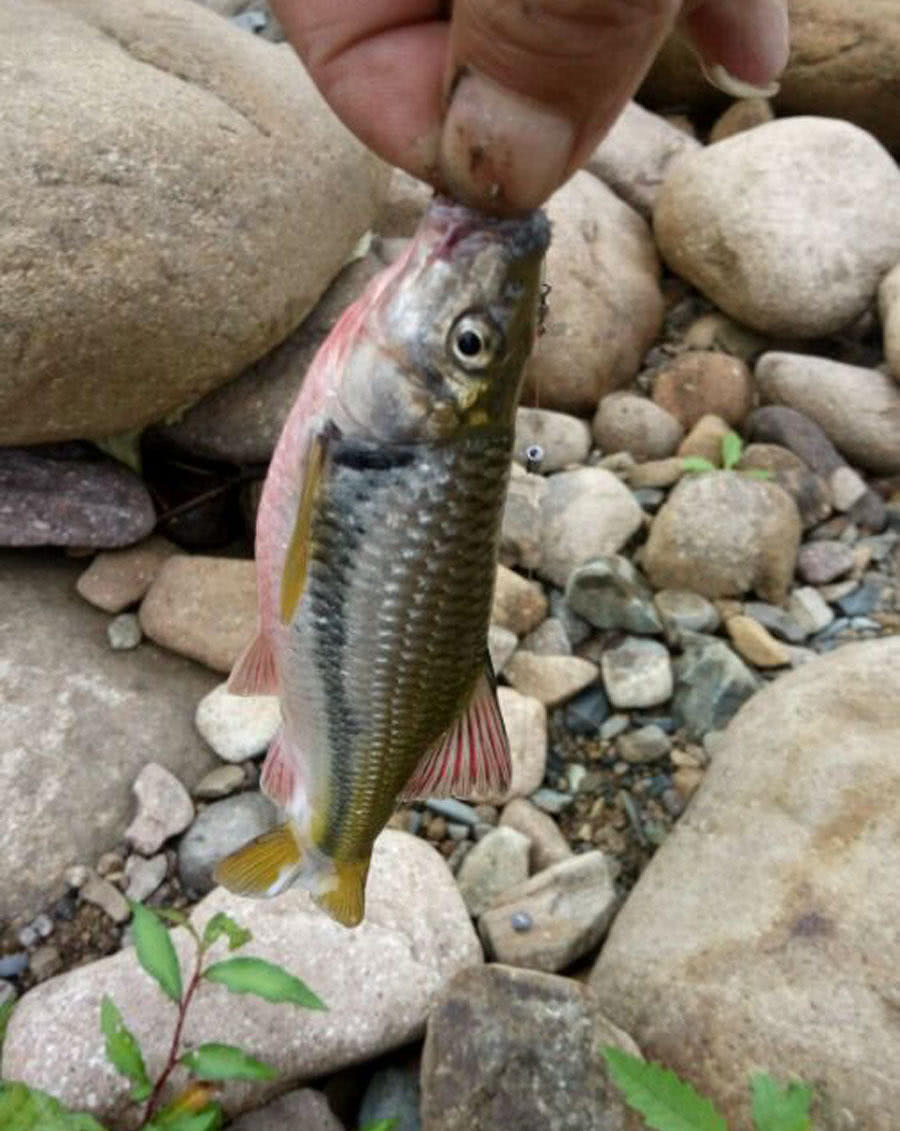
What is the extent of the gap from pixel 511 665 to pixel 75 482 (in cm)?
182

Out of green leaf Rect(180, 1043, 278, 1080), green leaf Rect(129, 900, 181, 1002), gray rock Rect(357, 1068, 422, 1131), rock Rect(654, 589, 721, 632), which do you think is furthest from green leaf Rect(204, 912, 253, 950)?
rock Rect(654, 589, 721, 632)

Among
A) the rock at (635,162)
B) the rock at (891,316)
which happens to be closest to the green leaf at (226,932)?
the rock at (891,316)

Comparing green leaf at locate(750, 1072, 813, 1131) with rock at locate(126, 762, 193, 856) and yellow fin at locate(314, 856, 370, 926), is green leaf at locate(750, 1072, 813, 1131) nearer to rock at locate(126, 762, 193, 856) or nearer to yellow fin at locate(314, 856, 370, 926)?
yellow fin at locate(314, 856, 370, 926)

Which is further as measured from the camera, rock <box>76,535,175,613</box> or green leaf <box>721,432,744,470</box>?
green leaf <box>721,432,744,470</box>

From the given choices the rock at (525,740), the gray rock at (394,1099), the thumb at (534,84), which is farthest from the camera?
the rock at (525,740)

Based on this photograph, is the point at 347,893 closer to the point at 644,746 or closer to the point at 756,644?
the point at 644,746

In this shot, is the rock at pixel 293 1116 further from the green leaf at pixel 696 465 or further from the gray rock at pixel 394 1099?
the green leaf at pixel 696 465

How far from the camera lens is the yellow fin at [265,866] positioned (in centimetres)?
270

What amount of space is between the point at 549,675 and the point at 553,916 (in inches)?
42.5

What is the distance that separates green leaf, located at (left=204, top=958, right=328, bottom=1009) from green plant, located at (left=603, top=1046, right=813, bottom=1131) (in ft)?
2.69

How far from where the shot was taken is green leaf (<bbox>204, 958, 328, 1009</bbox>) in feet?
10.4

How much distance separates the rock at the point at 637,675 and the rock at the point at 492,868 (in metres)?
0.77

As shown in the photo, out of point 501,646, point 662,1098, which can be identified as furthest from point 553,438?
point 662,1098

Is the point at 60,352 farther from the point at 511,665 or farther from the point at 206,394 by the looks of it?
the point at 511,665
